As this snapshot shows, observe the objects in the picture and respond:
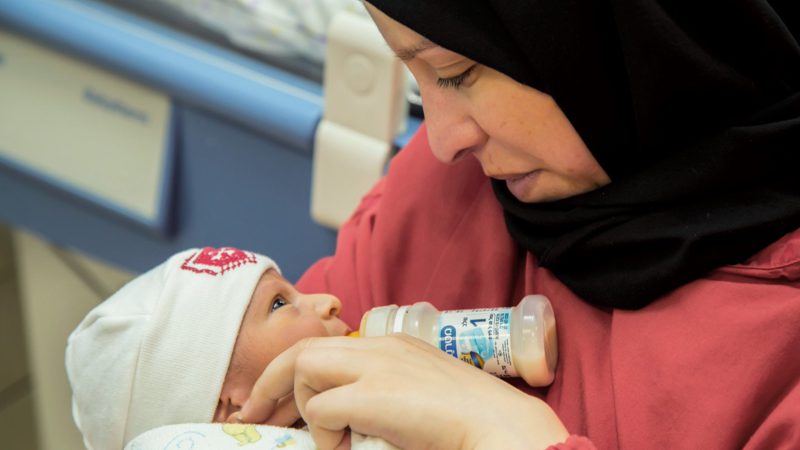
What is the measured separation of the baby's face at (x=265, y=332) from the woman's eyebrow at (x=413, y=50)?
15.7 inches

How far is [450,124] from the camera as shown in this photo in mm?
1354

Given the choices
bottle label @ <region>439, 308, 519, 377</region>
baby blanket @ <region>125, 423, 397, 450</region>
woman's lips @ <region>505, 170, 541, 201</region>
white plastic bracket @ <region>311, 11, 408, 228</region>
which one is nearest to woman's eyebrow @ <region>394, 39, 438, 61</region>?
woman's lips @ <region>505, 170, 541, 201</region>

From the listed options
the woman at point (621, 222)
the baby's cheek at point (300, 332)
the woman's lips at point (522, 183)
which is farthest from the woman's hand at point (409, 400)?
the woman's lips at point (522, 183)

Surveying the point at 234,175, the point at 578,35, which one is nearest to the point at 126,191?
the point at 234,175

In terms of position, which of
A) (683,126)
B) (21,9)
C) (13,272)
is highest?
(683,126)

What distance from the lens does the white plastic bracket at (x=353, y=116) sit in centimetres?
199

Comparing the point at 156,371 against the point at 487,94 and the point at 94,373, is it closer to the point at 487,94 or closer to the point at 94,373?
the point at 94,373

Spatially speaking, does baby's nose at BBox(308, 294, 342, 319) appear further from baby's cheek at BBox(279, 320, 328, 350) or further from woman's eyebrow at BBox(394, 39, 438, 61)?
woman's eyebrow at BBox(394, 39, 438, 61)

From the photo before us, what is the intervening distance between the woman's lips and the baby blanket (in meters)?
0.44

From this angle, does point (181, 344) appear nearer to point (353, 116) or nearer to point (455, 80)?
point (455, 80)

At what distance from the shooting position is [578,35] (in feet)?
3.98

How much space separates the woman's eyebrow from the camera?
1259 mm

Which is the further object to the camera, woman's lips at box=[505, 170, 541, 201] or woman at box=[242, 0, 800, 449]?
woman's lips at box=[505, 170, 541, 201]

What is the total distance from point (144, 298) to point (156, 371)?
0.11m
